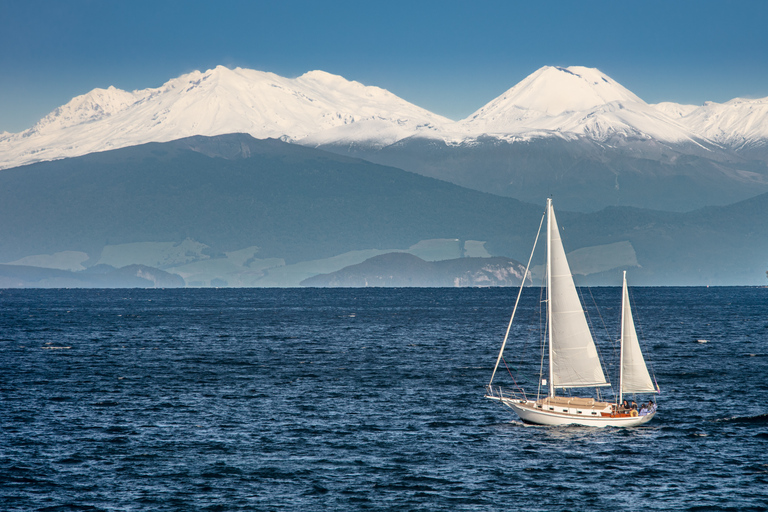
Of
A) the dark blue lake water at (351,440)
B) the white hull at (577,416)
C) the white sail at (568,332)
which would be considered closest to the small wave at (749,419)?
the dark blue lake water at (351,440)

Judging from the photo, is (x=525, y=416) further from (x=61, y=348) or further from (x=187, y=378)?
(x=61, y=348)

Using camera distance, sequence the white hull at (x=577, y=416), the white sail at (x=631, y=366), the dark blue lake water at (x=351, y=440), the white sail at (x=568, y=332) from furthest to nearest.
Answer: the white sail at (x=631, y=366) < the white sail at (x=568, y=332) < the white hull at (x=577, y=416) < the dark blue lake water at (x=351, y=440)

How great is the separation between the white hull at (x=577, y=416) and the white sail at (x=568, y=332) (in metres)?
1.72

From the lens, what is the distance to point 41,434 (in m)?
64.4

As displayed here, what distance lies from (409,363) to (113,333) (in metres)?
79.9

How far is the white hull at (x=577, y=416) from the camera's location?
63625mm

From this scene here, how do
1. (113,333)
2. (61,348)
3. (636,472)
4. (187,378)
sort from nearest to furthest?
(636,472), (187,378), (61,348), (113,333)

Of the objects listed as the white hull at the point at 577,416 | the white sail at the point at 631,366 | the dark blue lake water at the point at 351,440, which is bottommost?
the dark blue lake water at the point at 351,440

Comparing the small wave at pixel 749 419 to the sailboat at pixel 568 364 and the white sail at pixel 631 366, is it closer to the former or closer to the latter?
the white sail at pixel 631 366

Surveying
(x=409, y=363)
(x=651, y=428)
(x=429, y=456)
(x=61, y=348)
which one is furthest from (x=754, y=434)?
(x=61, y=348)

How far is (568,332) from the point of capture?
6444cm

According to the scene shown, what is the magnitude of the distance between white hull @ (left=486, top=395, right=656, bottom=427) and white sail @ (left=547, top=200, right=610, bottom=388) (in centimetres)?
172

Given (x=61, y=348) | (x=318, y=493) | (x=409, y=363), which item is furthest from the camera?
(x=61, y=348)

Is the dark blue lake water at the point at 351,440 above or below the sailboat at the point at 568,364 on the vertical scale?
below
